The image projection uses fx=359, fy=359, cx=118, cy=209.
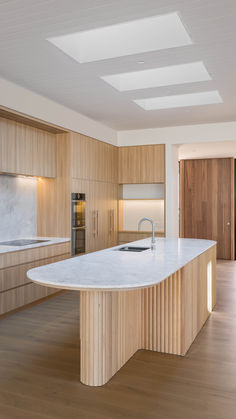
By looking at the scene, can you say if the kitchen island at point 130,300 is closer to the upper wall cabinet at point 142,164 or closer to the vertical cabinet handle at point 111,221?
the vertical cabinet handle at point 111,221

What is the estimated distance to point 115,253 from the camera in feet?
11.9

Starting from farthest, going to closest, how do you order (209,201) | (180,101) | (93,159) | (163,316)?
(209,201), (93,159), (180,101), (163,316)

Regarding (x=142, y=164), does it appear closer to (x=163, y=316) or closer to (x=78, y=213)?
(x=78, y=213)

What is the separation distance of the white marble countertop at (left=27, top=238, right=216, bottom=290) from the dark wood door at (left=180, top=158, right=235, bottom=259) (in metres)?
5.89

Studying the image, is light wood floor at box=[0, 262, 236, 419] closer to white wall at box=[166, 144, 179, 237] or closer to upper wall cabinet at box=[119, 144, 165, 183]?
white wall at box=[166, 144, 179, 237]

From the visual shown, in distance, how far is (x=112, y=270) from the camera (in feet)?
8.72

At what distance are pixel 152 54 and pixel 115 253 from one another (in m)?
2.08

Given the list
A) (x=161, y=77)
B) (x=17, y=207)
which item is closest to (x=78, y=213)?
(x=17, y=207)

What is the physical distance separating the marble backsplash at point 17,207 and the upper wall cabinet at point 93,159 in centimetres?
77

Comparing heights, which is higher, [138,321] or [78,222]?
[78,222]

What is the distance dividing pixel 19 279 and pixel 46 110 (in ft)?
7.92

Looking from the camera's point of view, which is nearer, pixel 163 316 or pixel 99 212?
pixel 163 316

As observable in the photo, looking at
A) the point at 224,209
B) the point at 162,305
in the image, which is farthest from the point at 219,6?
the point at 224,209

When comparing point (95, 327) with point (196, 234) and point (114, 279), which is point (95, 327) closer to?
point (114, 279)
